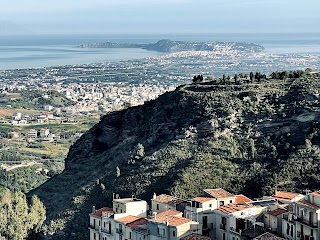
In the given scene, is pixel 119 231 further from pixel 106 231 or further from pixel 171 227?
pixel 171 227

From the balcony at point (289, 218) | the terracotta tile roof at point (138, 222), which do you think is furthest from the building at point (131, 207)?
the balcony at point (289, 218)

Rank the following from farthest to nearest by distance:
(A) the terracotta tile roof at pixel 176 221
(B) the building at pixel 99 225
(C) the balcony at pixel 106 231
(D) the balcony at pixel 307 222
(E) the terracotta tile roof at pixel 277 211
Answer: (B) the building at pixel 99 225 → (C) the balcony at pixel 106 231 → (E) the terracotta tile roof at pixel 277 211 → (A) the terracotta tile roof at pixel 176 221 → (D) the balcony at pixel 307 222

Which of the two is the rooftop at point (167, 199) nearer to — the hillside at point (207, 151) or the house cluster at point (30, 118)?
the hillside at point (207, 151)

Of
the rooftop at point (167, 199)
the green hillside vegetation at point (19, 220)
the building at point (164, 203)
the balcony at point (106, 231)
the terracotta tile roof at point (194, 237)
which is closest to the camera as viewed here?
the terracotta tile roof at point (194, 237)

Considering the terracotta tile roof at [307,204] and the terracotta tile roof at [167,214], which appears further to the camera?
the terracotta tile roof at [167,214]

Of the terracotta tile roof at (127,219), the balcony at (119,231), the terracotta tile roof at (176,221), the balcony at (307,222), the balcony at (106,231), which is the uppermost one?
the balcony at (307,222)

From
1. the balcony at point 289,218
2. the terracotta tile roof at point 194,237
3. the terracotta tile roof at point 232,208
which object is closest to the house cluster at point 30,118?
the terracotta tile roof at point 232,208

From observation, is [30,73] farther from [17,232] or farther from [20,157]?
[17,232]

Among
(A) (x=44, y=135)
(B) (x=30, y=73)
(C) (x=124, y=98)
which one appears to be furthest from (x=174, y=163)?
(B) (x=30, y=73)

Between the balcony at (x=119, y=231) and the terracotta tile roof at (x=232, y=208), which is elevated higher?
the terracotta tile roof at (x=232, y=208)
